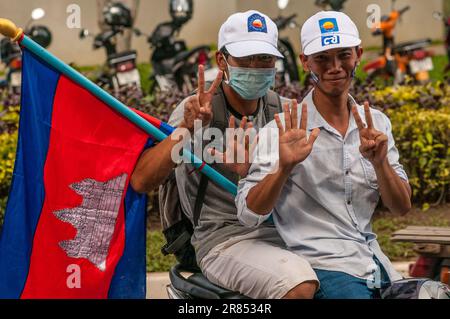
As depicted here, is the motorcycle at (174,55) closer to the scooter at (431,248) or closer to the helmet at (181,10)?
the helmet at (181,10)

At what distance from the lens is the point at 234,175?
4.38m

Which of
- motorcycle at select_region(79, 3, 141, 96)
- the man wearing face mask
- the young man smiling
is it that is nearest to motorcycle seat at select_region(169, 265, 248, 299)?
the man wearing face mask

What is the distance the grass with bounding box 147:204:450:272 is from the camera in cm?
700

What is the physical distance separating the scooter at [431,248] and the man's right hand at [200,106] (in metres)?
1.02

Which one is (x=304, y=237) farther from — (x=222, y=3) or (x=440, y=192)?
(x=222, y=3)

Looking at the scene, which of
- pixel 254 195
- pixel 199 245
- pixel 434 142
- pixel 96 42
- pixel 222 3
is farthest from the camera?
pixel 222 3

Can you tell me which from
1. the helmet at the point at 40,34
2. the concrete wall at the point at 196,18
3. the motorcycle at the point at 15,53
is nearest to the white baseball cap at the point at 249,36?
the motorcycle at the point at 15,53

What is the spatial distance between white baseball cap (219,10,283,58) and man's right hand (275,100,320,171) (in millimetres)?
516

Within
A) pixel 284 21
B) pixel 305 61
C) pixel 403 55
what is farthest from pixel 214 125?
pixel 403 55

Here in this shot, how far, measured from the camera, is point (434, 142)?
782 centimetres

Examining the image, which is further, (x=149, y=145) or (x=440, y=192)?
(x=440, y=192)

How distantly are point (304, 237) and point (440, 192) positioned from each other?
4.09 m

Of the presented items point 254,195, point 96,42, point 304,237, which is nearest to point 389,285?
point 304,237

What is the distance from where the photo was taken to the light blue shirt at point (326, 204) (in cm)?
397
